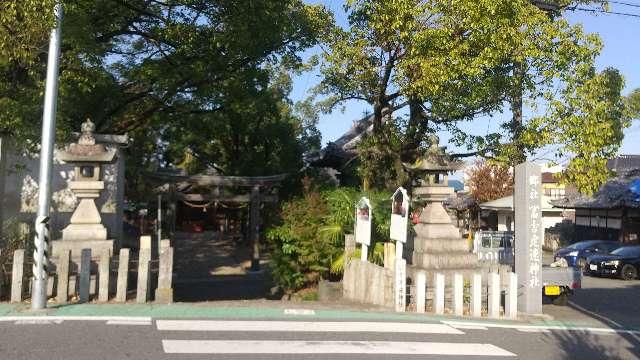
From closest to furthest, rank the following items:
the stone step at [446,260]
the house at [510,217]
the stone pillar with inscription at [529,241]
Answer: the stone pillar with inscription at [529,241], the stone step at [446,260], the house at [510,217]

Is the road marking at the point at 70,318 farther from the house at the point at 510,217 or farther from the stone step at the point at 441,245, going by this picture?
the house at the point at 510,217

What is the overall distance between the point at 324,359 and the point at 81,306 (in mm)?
4550

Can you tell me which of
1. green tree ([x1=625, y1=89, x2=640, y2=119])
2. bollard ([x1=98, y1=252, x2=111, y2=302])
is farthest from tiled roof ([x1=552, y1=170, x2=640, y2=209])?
bollard ([x1=98, y1=252, x2=111, y2=302])

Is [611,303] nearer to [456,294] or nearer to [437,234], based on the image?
[437,234]

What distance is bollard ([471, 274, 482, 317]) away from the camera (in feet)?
32.1

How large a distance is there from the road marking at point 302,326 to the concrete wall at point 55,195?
858cm

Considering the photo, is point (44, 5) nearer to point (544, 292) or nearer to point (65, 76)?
point (65, 76)

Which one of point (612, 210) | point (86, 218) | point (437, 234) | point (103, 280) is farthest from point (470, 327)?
point (612, 210)

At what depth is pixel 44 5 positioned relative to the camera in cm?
957

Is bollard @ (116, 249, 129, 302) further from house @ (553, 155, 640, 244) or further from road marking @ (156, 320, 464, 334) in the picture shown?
house @ (553, 155, 640, 244)

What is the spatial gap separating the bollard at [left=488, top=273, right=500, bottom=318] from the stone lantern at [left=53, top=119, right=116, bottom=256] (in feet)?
22.5

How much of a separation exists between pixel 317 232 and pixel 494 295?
200 inches

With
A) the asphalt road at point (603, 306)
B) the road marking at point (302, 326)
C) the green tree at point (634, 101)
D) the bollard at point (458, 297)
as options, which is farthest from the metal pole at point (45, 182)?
the green tree at point (634, 101)

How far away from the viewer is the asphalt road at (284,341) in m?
6.33
